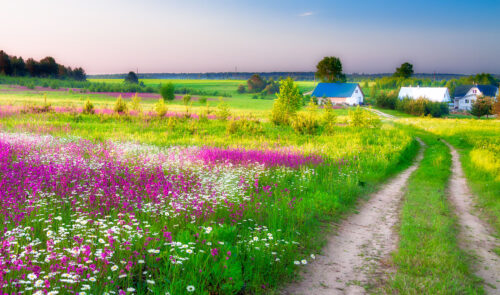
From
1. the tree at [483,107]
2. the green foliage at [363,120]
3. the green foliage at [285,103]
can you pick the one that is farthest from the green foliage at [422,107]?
the green foliage at [285,103]

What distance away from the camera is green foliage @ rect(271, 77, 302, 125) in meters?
33.2

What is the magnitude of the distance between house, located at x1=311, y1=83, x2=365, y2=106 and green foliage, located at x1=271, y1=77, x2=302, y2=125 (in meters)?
53.2

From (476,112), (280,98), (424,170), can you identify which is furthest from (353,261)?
(476,112)

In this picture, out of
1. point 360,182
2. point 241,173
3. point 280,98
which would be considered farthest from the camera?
point 280,98

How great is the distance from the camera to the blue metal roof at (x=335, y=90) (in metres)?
93.6

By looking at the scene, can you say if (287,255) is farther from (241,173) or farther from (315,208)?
(241,173)

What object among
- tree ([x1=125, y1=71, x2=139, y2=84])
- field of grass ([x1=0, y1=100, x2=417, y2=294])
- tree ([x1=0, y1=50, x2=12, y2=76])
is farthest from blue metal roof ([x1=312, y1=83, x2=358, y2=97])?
tree ([x1=0, y1=50, x2=12, y2=76])

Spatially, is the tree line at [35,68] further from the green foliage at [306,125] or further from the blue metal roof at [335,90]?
the green foliage at [306,125]

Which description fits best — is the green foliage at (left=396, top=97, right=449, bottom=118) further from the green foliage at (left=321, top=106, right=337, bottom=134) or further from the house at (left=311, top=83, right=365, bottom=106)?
the green foliage at (left=321, top=106, right=337, bottom=134)

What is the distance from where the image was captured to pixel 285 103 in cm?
3612

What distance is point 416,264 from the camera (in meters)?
6.23

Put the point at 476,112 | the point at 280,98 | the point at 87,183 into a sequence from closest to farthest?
1. the point at 87,183
2. the point at 280,98
3. the point at 476,112

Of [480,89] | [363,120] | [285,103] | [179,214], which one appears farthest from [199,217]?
[480,89]

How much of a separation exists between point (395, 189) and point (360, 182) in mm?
1390
